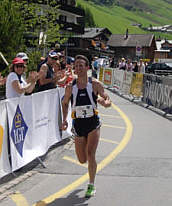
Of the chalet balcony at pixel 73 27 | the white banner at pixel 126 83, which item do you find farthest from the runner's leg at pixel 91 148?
the chalet balcony at pixel 73 27

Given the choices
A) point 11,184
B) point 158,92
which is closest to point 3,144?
point 11,184

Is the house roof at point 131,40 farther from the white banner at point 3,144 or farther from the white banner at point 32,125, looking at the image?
the white banner at point 3,144

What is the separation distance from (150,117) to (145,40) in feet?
361

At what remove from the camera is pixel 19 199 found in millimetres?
5348

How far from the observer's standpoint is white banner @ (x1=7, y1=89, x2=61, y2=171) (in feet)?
20.3

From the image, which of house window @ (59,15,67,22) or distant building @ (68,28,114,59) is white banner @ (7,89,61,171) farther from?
house window @ (59,15,67,22)

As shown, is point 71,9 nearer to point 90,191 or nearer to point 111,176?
point 111,176

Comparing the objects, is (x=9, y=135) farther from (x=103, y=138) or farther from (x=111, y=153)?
(x=103, y=138)

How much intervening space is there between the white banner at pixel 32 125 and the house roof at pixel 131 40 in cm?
11176

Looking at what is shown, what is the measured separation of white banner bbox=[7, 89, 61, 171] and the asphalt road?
274 mm

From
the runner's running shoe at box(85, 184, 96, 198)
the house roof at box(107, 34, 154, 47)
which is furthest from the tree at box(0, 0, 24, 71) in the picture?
the house roof at box(107, 34, 154, 47)

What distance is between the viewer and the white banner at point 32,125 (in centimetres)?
618

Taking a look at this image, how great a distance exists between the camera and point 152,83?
1520cm

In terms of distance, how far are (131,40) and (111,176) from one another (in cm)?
11969
